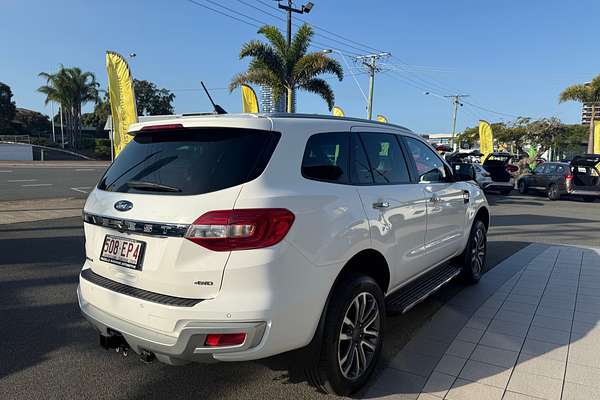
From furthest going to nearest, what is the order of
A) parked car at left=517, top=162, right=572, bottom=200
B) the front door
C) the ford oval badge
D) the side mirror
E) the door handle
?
parked car at left=517, top=162, right=572, bottom=200 < the side mirror < the front door < the door handle < the ford oval badge

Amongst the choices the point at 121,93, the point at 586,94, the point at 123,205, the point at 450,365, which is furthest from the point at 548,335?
the point at 586,94

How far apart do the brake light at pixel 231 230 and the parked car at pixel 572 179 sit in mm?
17354

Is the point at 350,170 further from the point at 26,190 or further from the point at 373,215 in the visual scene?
the point at 26,190

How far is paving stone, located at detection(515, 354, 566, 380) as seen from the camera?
130 inches

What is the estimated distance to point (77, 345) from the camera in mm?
3646

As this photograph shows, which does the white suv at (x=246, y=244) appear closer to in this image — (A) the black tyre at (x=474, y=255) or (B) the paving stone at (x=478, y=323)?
(B) the paving stone at (x=478, y=323)

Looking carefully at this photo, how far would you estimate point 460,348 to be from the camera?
3.70 meters

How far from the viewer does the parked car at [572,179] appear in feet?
55.8

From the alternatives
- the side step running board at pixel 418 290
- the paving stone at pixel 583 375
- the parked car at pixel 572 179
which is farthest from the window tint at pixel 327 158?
the parked car at pixel 572 179

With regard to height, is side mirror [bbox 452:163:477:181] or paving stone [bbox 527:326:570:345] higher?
side mirror [bbox 452:163:477:181]

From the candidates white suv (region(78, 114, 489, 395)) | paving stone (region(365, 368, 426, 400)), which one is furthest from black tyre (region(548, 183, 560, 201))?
paving stone (region(365, 368, 426, 400))

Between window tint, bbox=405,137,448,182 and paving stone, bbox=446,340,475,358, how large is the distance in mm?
1417

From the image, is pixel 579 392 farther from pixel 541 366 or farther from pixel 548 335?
pixel 548 335

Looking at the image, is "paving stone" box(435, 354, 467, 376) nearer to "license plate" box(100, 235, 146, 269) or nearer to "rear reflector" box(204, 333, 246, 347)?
"rear reflector" box(204, 333, 246, 347)
